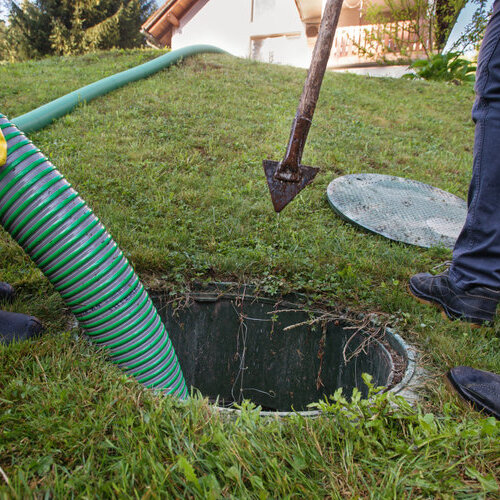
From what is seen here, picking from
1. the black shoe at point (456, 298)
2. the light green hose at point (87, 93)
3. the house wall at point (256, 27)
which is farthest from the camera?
the house wall at point (256, 27)

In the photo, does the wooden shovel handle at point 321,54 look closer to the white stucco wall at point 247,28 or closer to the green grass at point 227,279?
the green grass at point 227,279

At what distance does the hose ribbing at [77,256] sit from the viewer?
1390 millimetres

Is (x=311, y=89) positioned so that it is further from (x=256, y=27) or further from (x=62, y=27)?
(x=62, y=27)

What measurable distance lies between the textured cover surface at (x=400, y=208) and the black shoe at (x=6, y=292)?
7.42 ft

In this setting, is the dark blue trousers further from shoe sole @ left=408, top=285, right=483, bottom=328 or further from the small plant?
the small plant

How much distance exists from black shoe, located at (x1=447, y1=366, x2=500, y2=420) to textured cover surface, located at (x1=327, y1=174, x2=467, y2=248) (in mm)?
1540

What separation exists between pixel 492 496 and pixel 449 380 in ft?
1.65

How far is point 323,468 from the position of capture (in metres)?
1.04

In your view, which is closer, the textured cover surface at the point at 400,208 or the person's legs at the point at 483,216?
the person's legs at the point at 483,216

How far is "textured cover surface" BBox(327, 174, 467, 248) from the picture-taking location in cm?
300

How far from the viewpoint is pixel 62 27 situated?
17531 mm

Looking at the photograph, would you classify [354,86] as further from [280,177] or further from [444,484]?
[444,484]

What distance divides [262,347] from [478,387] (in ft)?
4.38

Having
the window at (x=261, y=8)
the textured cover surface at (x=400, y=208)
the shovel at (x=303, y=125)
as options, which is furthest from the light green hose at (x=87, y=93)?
the window at (x=261, y=8)
